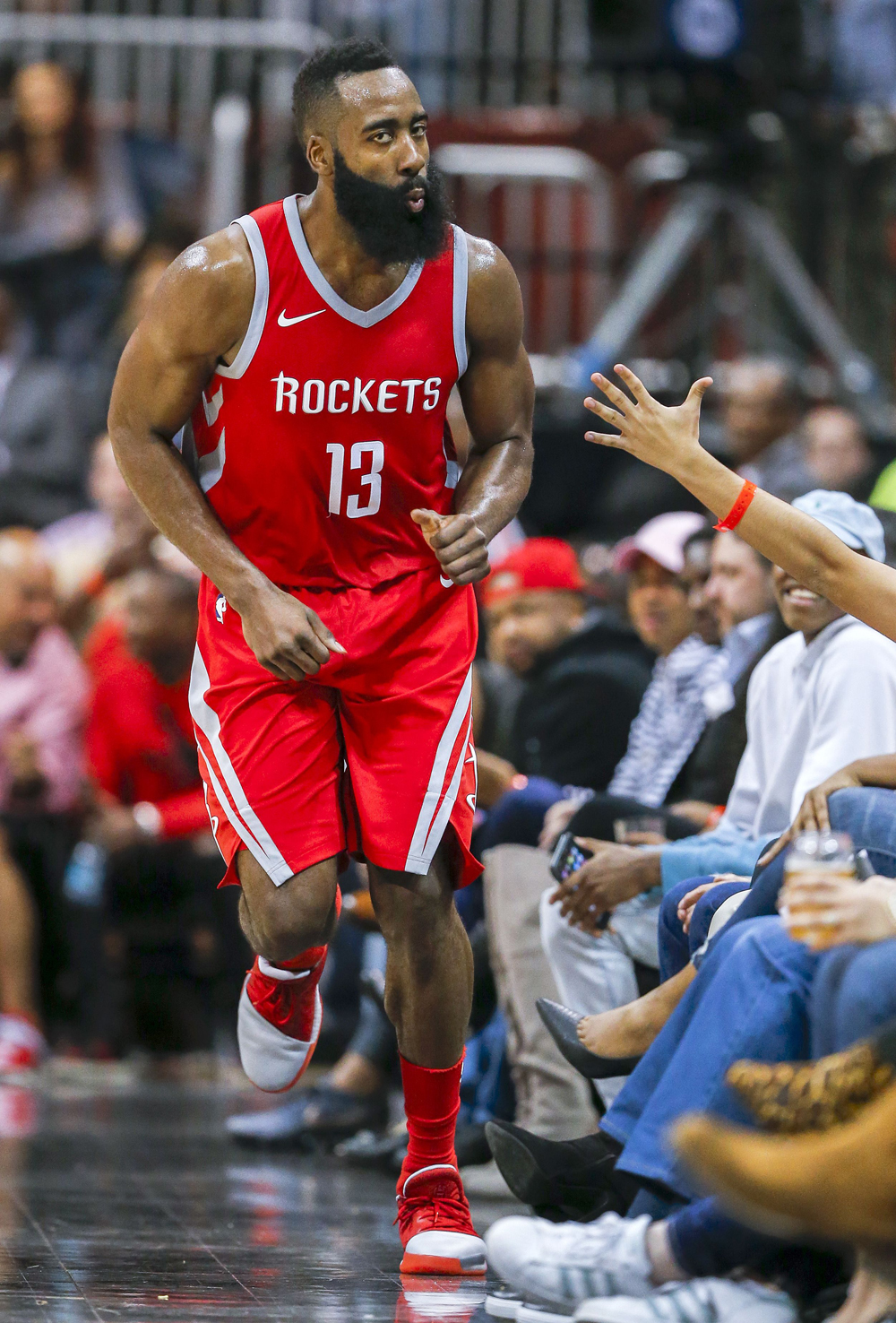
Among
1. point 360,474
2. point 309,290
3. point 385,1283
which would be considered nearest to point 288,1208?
point 385,1283

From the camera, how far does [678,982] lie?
2969mm

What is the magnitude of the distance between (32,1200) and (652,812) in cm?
147

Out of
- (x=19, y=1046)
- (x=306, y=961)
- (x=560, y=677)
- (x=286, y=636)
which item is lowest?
(x=19, y=1046)

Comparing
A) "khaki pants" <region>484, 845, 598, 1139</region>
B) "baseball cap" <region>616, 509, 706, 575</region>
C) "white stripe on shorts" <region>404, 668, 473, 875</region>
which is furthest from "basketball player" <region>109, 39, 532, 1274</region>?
"baseball cap" <region>616, 509, 706, 575</region>

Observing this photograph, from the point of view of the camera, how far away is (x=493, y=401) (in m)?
3.45

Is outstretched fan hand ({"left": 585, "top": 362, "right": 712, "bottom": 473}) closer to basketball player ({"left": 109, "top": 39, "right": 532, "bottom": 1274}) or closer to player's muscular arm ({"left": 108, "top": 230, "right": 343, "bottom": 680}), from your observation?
basketball player ({"left": 109, "top": 39, "right": 532, "bottom": 1274})

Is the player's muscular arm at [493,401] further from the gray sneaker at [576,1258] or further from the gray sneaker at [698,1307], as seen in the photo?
the gray sneaker at [698,1307]

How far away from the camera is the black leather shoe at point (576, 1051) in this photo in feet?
10.1

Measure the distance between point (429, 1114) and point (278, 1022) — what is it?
37 centimetres

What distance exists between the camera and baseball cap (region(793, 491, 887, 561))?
3498 millimetres

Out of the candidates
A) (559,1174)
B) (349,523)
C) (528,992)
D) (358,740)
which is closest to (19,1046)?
(528,992)

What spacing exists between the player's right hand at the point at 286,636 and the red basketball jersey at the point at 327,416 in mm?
185

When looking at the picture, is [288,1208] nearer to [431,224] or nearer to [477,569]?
→ [477,569]

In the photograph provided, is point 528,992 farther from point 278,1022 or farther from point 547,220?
point 547,220
